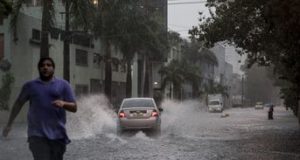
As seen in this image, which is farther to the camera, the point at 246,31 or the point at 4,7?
the point at 246,31

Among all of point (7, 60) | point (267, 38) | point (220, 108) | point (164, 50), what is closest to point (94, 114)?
point (7, 60)

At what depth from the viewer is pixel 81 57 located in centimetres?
5378

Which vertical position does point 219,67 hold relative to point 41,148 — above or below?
above

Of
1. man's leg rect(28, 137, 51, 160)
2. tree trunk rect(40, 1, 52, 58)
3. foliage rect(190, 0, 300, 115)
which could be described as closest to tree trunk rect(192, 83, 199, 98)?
tree trunk rect(40, 1, 52, 58)

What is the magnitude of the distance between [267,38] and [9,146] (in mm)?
13039

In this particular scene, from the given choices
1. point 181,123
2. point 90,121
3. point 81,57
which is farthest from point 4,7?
point 81,57

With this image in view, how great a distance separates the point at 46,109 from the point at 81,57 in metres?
46.7

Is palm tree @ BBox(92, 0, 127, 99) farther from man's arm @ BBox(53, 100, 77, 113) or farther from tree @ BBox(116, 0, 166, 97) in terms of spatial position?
man's arm @ BBox(53, 100, 77, 113)

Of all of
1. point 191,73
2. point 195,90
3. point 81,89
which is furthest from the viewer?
point 195,90

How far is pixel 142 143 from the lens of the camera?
2034 cm

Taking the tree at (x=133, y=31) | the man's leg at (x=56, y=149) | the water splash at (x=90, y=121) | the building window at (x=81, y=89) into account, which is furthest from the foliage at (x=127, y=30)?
the man's leg at (x=56, y=149)

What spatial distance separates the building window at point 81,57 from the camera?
5272 centimetres

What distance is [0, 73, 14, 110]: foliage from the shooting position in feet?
123

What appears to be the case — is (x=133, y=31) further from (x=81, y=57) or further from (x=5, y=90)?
(x=5, y=90)
